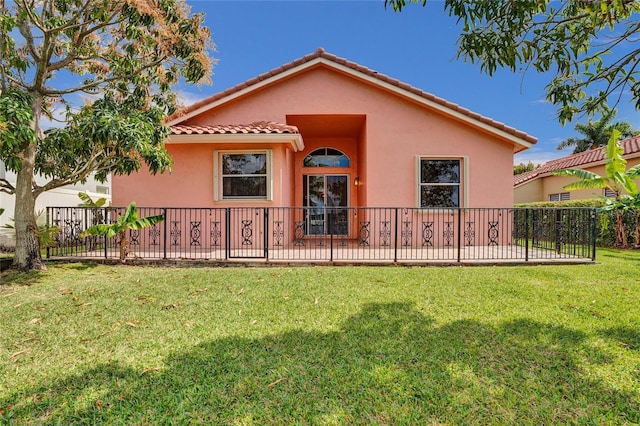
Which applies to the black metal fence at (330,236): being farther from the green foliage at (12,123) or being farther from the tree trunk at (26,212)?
the green foliage at (12,123)

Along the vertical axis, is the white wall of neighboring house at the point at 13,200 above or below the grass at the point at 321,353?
above

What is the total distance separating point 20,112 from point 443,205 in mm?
11095

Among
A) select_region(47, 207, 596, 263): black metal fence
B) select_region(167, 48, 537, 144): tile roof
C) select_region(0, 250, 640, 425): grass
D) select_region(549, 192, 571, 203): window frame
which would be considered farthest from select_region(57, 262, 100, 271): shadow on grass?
select_region(549, 192, 571, 203): window frame

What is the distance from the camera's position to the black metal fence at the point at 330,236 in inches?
330

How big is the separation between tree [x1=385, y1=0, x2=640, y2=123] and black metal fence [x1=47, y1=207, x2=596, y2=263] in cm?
372

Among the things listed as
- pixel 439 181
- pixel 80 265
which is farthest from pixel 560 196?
pixel 80 265

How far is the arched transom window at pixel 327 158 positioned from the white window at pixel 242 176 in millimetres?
3730

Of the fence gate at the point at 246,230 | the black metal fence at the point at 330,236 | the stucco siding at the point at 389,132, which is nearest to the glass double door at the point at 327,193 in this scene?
the black metal fence at the point at 330,236

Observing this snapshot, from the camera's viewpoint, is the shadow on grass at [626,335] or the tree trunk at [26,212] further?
the tree trunk at [26,212]

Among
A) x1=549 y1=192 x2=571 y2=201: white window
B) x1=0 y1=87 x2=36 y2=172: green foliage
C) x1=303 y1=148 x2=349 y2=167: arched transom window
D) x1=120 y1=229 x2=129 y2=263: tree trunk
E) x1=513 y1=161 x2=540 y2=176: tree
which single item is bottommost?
x1=120 y1=229 x2=129 y2=263: tree trunk

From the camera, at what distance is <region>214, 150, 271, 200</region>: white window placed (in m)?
10.2

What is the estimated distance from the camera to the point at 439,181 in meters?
11.0

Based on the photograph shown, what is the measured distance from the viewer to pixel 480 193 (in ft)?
35.4

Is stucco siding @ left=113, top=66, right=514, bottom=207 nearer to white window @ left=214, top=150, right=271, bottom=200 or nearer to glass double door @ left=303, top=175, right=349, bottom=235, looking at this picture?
white window @ left=214, top=150, right=271, bottom=200
